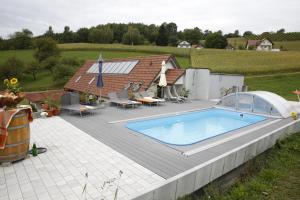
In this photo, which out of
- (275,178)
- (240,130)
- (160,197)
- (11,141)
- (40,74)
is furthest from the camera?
(40,74)

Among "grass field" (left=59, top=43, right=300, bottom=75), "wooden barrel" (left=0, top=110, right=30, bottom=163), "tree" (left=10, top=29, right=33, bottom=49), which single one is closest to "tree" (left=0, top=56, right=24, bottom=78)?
"tree" (left=10, top=29, right=33, bottom=49)

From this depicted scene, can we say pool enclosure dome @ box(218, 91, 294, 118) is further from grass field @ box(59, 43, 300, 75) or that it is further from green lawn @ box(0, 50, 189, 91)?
green lawn @ box(0, 50, 189, 91)

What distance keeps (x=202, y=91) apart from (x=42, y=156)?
1376 cm

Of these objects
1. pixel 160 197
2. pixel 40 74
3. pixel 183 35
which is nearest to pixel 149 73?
pixel 160 197

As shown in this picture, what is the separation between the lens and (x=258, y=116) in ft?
40.2

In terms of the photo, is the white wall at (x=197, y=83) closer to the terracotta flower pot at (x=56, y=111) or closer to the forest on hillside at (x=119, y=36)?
the terracotta flower pot at (x=56, y=111)

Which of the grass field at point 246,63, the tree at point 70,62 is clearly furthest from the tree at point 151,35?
the tree at point 70,62

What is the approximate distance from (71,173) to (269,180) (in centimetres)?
545

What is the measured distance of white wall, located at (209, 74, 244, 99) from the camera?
18.0 metres

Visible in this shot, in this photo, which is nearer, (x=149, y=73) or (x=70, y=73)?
(x=149, y=73)

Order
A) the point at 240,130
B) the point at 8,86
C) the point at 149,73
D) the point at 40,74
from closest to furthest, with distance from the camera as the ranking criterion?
1. the point at 8,86
2. the point at 240,130
3. the point at 149,73
4. the point at 40,74

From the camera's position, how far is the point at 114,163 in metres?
5.75

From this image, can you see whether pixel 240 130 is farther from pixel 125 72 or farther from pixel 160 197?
pixel 125 72

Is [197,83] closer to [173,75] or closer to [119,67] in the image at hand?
[173,75]
